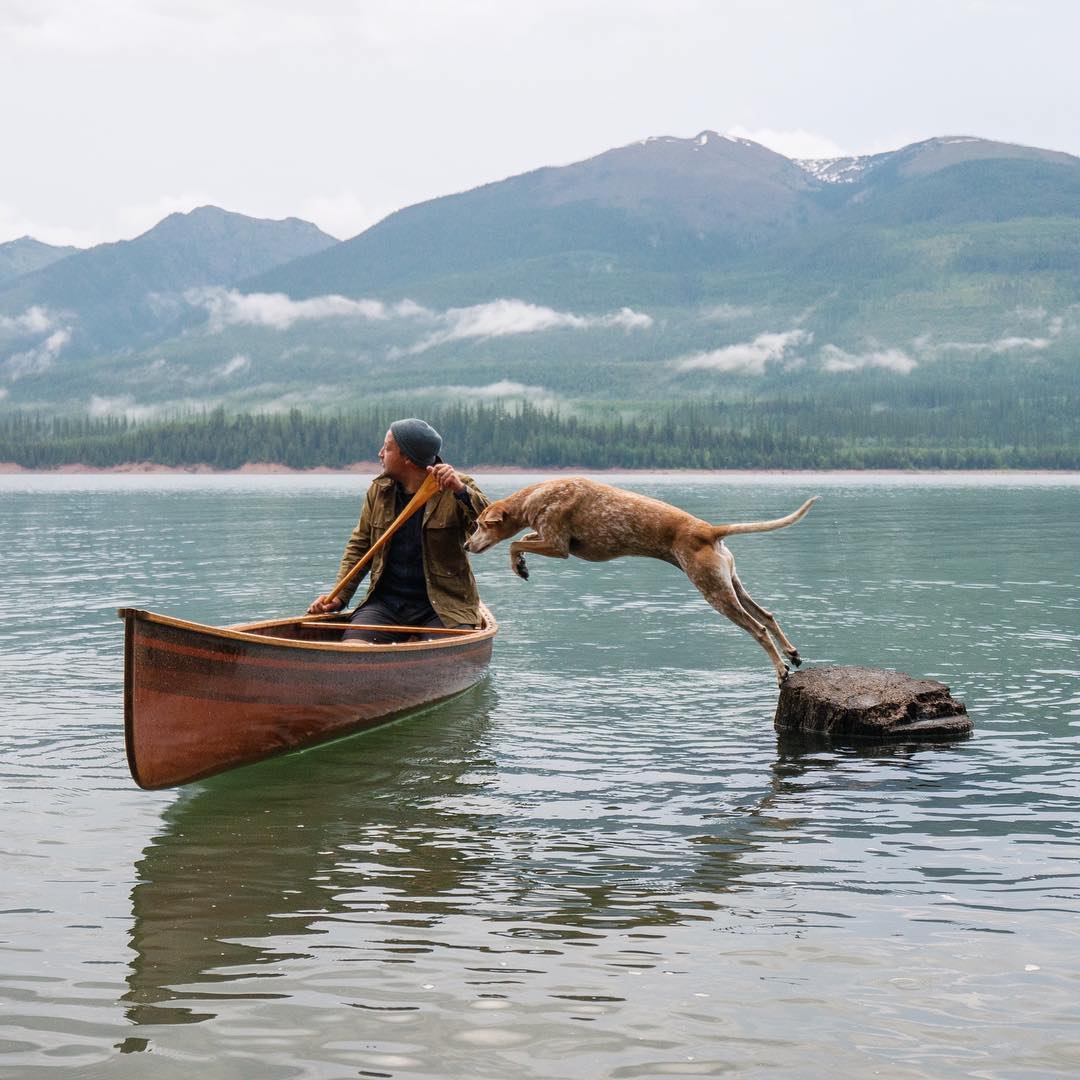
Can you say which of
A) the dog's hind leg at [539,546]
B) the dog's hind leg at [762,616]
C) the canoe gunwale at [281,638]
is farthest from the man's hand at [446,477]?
the dog's hind leg at [762,616]

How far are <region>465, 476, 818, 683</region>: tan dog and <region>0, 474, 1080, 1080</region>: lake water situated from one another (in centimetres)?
183

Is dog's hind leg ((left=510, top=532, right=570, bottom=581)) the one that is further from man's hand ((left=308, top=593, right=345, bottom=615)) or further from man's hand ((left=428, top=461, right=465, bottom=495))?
man's hand ((left=308, top=593, right=345, bottom=615))

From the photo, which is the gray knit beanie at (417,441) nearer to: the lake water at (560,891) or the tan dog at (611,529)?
the tan dog at (611,529)

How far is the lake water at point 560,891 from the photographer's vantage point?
23.7 feet

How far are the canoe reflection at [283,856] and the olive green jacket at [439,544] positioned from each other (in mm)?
1821

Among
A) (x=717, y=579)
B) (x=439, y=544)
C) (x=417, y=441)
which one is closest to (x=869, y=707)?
(x=717, y=579)

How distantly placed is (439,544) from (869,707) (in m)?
4.65

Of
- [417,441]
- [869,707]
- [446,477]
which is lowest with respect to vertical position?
[869,707]

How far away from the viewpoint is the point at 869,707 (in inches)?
585

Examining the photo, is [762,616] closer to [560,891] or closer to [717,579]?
[717,579]

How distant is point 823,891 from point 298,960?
133 inches

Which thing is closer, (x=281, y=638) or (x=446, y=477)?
(x=281, y=638)

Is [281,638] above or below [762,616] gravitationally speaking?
below

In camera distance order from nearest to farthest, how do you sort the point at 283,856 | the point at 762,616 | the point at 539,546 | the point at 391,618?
the point at 283,856 < the point at 539,546 < the point at 762,616 < the point at 391,618
